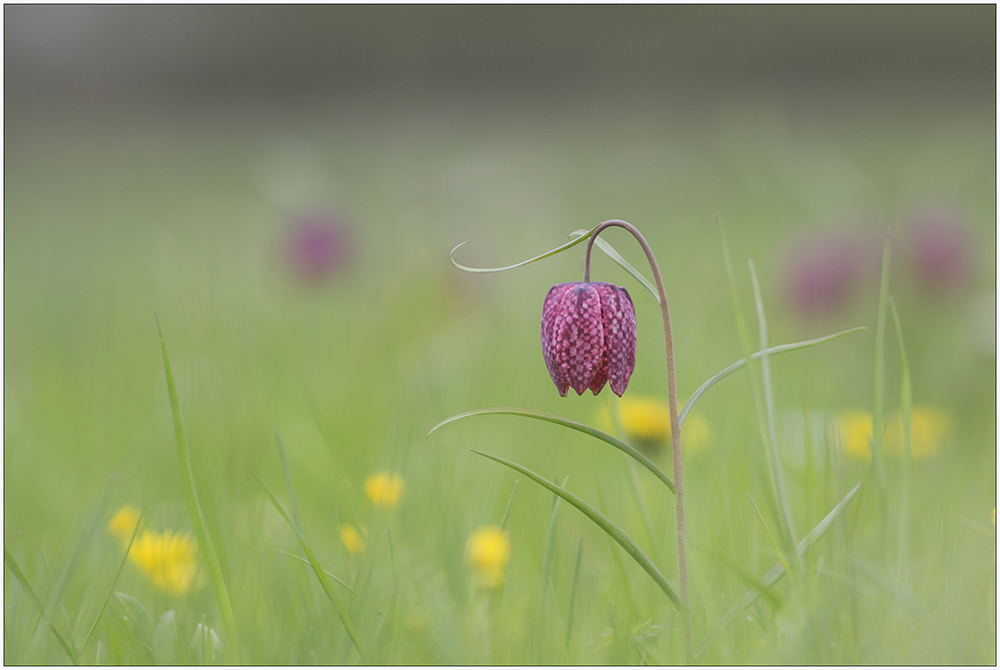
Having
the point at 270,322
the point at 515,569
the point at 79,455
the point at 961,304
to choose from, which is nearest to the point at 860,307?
the point at 961,304

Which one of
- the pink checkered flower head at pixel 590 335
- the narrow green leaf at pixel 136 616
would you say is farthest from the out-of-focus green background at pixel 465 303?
the pink checkered flower head at pixel 590 335

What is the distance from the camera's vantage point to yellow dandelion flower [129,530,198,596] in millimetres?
908

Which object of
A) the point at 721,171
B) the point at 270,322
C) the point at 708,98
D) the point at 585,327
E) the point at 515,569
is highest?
the point at 708,98

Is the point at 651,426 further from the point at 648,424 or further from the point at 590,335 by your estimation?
the point at 590,335

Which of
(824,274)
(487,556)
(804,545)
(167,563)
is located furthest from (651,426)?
(824,274)

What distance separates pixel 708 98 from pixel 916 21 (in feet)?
4.94

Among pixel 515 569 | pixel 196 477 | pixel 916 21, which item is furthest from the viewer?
pixel 916 21

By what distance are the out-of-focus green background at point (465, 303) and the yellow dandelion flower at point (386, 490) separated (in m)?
0.04

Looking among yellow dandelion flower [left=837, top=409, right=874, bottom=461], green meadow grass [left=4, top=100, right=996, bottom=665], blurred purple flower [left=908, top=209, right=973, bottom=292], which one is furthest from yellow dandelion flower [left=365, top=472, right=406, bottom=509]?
blurred purple flower [left=908, top=209, right=973, bottom=292]

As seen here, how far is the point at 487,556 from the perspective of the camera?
3.06ft

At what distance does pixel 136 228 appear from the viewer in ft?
12.3

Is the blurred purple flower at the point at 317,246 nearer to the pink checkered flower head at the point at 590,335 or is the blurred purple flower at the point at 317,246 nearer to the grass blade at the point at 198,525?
the grass blade at the point at 198,525

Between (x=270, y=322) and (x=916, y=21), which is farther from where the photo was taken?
(x=916, y=21)

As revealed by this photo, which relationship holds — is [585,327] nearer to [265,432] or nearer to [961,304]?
[265,432]
